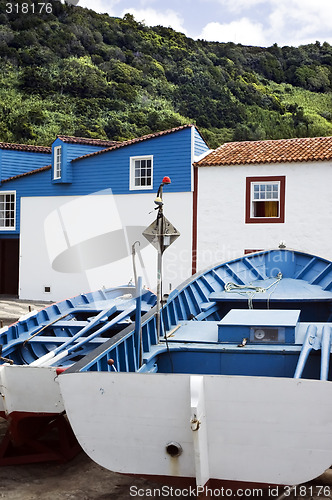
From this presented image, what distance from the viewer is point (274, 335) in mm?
6828

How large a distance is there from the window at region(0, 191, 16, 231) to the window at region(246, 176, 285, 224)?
9762 mm

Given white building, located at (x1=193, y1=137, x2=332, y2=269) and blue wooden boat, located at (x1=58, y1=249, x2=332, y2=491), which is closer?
blue wooden boat, located at (x1=58, y1=249, x2=332, y2=491)

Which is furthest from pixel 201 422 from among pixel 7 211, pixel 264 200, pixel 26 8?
pixel 26 8

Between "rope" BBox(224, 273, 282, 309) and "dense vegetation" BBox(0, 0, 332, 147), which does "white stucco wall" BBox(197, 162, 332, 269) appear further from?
"dense vegetation" BBox(0, 0, 332, 147)

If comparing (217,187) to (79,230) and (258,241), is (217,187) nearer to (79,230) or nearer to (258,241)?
(258,241)

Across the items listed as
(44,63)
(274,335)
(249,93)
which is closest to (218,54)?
(249,93)

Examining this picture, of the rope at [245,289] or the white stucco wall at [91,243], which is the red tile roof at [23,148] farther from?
the rope at [245,289]

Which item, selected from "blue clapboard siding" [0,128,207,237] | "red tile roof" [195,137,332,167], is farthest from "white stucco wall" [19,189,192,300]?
"red tile roof" [195,137,332,167]

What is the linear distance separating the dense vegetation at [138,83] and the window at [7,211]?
22740 mm

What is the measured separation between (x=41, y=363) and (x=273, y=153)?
13518 mm

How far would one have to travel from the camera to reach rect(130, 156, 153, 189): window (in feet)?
65.2

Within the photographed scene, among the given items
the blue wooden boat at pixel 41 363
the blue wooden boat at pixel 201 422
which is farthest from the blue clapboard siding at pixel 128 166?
the blue wooden boat at pixel 201 422

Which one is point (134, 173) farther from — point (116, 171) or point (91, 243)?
point (91, 243)

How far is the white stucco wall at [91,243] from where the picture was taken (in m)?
19.1
